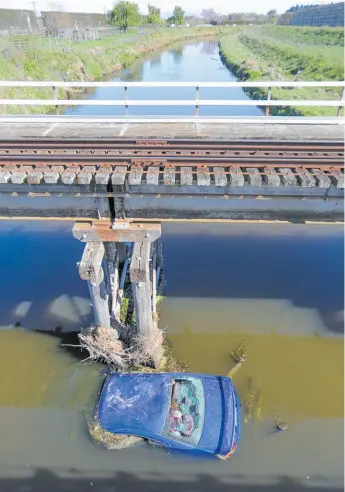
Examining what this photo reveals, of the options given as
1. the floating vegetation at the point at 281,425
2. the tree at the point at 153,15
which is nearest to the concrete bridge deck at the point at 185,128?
the floating vegetation at the point at 281,425

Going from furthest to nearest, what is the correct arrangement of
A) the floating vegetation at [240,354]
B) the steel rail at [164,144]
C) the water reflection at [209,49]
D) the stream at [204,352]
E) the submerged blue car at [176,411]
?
the water reflection at [209,49], the floating vegetation at [240,354], the steel rail at [164,144], the stream at [204,352], the submerged blue car at [176,411]

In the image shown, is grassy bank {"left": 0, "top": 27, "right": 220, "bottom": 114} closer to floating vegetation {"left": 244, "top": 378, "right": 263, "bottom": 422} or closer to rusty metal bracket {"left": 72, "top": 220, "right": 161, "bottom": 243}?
rusty metal bracket {"left": 72, "top": 220, "right": 161, "bottom": 243}

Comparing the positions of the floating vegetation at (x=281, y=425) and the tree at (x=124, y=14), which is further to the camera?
the tree at (x=124, y=14)

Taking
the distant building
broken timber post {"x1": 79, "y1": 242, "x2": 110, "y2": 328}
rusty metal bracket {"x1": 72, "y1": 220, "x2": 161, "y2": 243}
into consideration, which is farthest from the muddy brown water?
the distant building

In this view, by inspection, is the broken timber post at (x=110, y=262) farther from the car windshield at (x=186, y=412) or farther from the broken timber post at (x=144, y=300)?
the car windshield at (x=186, y=412)

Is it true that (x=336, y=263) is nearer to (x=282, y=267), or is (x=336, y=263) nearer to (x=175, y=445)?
(x=282, y=267)

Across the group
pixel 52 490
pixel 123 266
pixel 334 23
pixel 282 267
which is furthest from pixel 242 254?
pixel 334 23

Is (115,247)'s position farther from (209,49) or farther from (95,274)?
(209,49)

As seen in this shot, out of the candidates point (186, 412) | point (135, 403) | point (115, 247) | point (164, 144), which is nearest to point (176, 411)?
point (186, 412)
